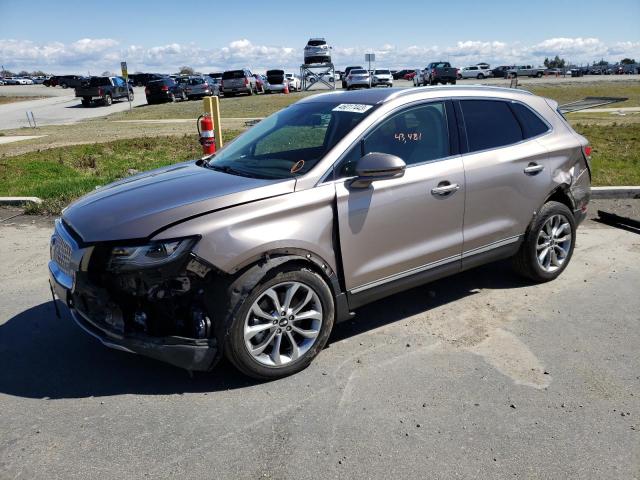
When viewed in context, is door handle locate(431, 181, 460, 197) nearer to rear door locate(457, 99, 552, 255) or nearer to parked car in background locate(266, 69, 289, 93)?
rear door locate(457, 99, 552, 255)

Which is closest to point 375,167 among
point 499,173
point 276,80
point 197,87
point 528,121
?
point 499,173

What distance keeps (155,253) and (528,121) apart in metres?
3.47

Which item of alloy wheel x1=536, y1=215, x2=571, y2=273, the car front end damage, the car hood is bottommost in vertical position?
alloy wheel x1=536, y1=215, x2=571, y2=273

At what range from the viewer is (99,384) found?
11.5 feet

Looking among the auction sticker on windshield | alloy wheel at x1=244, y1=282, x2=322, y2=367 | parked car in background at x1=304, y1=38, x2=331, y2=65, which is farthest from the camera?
parked car in background at x1=304, y1=38, x2=331, y2=65

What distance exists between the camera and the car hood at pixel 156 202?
325 cm

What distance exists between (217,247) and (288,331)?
2.47 ft

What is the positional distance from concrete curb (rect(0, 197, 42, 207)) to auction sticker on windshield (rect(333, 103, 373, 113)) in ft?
18.4

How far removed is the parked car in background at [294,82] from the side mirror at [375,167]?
42152 millimetres

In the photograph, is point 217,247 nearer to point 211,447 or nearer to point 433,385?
point 211,447

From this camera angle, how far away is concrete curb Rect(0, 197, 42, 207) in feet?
26.3

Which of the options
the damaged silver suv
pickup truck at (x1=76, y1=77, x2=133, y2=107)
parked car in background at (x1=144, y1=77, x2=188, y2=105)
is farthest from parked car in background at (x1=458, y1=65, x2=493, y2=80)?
the damaged silver suv

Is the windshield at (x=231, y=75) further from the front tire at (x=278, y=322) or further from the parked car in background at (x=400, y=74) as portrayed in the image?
the parked car in background at (x=400, y=74)

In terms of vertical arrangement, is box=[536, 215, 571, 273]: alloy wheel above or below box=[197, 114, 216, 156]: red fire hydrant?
below
